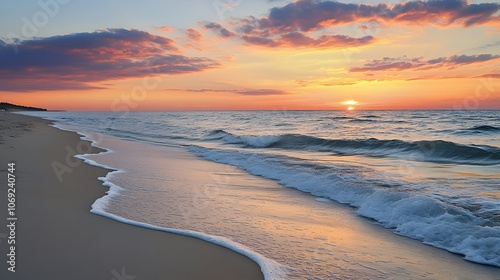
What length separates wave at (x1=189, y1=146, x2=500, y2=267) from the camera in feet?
17.1

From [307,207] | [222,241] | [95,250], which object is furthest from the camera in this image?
[307,207]

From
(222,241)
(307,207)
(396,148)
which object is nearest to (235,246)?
(222,241)

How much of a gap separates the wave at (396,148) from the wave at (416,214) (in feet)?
27.1

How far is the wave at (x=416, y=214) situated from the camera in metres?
5.20

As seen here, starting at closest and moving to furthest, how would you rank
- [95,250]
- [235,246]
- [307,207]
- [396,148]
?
[95,250]
[235,246]
[307,207]
[396,148]

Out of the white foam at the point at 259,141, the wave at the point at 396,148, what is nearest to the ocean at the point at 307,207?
the wave at the point at 396,148

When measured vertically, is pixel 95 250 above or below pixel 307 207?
above

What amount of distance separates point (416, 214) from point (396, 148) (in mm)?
14011

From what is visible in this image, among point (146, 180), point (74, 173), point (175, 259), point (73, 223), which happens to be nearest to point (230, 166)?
point (146, 180)

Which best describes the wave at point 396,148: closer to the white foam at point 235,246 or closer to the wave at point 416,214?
the wave at point 416,214

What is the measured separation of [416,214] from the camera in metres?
6.58

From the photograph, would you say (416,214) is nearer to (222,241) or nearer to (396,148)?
(222,241)

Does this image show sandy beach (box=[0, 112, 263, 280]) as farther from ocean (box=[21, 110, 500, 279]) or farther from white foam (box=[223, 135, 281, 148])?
white foam (box=[223, 135, 281, 148])

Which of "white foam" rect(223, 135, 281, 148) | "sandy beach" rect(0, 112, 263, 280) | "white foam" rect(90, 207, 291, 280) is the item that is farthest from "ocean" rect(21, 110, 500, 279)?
Answer: "white foam" rect(223, 135, 281, 148)
